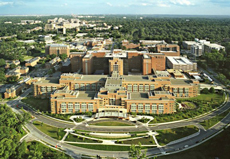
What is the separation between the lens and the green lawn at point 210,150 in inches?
1428

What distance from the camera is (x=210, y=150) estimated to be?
37719 millimetres

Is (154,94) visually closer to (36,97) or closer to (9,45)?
(36,97)

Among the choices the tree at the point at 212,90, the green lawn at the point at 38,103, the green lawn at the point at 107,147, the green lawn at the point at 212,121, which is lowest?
the green lawn at the point at 107,147

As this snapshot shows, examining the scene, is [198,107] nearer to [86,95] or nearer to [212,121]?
[212,121]

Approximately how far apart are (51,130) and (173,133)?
22732mm

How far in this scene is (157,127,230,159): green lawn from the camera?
36281mm

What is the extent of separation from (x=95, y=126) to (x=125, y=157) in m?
10.6

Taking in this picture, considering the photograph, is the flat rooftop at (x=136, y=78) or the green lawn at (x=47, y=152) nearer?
the green lawn at (x=47, y=152)

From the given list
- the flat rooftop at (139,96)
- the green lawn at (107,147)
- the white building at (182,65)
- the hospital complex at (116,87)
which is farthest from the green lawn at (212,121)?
the white building at (182,65)

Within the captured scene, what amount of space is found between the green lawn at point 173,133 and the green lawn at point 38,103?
26472 millimetres

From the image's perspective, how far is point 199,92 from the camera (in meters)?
62.2

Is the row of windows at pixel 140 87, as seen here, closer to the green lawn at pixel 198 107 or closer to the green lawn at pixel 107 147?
the green lawn at pixel 198 107

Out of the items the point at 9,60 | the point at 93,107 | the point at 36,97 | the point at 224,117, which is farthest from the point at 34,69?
the point at 224,117

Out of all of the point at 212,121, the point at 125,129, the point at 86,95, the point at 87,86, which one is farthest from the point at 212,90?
the point at 86,95
